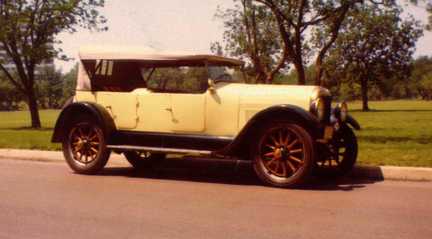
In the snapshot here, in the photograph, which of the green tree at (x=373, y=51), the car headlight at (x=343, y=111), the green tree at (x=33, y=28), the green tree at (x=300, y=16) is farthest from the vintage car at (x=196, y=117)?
the green tree at (x=373, y=51)

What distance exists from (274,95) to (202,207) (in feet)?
7.16

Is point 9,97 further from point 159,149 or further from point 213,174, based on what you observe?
point 159,149

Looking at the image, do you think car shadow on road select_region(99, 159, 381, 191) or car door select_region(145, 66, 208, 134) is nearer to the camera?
car shadow on road select_region(99, 159, 381, 191)

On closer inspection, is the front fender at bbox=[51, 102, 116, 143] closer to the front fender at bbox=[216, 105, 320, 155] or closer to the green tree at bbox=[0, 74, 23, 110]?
the front fender at bbox=[216, 105, 320, 155]

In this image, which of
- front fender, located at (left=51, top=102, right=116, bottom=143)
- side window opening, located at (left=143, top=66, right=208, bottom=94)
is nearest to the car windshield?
side window opening, located at (left=143, top=66, right=208, bottom=94)

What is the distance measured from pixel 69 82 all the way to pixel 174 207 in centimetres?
12272

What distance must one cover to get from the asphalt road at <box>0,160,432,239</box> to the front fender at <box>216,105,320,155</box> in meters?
0.50

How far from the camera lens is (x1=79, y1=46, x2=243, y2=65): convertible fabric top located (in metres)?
7.89

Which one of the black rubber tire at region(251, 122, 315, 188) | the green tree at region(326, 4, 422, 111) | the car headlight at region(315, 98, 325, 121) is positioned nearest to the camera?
the black rubber tire at region(251, 122, 315, 188)

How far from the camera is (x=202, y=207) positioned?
5.76 meters

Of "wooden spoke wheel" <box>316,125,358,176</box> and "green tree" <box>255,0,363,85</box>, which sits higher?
"green tree" <box>255,0,363,85</box>

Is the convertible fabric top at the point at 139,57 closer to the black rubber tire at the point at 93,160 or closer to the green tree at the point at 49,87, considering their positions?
the black rubber tire at the point at 93,160

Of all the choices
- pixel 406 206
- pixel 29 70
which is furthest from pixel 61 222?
pixel 29 70

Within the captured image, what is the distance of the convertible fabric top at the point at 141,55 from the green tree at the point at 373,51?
172 feet
